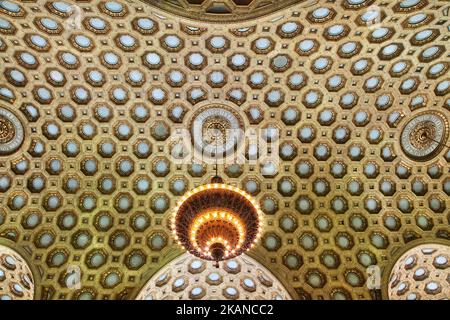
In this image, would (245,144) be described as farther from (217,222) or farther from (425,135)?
(425,135)

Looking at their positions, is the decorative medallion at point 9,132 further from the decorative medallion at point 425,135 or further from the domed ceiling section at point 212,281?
the decorative medallion at point 425,135

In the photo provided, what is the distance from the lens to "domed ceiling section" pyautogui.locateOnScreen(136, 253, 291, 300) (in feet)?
55.6

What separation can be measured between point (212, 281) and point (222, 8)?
36.8 feet

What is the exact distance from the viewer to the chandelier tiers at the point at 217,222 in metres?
11.0

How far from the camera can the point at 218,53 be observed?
14.7 metres

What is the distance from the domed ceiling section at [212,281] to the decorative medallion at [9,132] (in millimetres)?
7021

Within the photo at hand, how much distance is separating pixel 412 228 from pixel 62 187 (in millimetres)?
13279

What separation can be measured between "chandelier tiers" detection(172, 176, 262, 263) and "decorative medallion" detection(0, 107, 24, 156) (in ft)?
25.2

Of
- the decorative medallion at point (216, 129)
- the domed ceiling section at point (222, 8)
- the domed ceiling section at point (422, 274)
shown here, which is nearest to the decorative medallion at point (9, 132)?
the decorative medallion at point (216, 129)

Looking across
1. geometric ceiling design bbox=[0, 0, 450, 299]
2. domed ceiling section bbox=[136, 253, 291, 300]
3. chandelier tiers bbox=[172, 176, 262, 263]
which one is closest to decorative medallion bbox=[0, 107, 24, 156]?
geometric ceiling design bbox=[0, 0, 450, 299]

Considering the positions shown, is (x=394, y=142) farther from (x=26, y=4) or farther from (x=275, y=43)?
(x=26, y=4)

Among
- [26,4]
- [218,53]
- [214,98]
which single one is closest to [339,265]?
[214,98]

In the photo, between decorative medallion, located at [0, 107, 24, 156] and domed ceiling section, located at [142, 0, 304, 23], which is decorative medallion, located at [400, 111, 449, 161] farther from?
decorative medallion, located at [0, 107, 24, 156]
